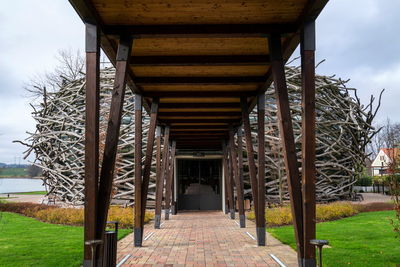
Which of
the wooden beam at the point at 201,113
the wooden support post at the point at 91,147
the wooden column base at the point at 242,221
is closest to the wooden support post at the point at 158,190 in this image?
the wooden beam at the point at 201,113

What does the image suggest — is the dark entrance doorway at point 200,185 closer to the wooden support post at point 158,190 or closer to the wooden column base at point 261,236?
the wooden support post at point 158,190

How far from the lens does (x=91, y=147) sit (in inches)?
202

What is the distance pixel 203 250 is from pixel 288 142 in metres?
3.74

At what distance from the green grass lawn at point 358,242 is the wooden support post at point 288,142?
1415mm

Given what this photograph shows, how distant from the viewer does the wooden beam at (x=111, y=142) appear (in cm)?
530

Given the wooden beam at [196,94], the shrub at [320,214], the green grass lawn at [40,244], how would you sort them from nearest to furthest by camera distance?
the green grass lawn at [40,244]
the wooden beam at [196,94]
the shrub at [320,214]

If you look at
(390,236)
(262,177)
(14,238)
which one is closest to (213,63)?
(262,177)

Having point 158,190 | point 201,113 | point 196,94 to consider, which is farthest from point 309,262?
point 158,190

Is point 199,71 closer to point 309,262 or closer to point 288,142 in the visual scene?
point 288,142

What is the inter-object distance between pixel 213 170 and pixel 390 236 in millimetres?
12548

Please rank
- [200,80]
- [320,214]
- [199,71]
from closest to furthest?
1. [199,71]
2. [200,80]
3. [320,214]

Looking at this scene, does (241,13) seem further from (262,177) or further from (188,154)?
(188,154)

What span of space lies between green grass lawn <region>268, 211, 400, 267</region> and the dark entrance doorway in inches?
359

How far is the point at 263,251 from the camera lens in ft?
26.6
